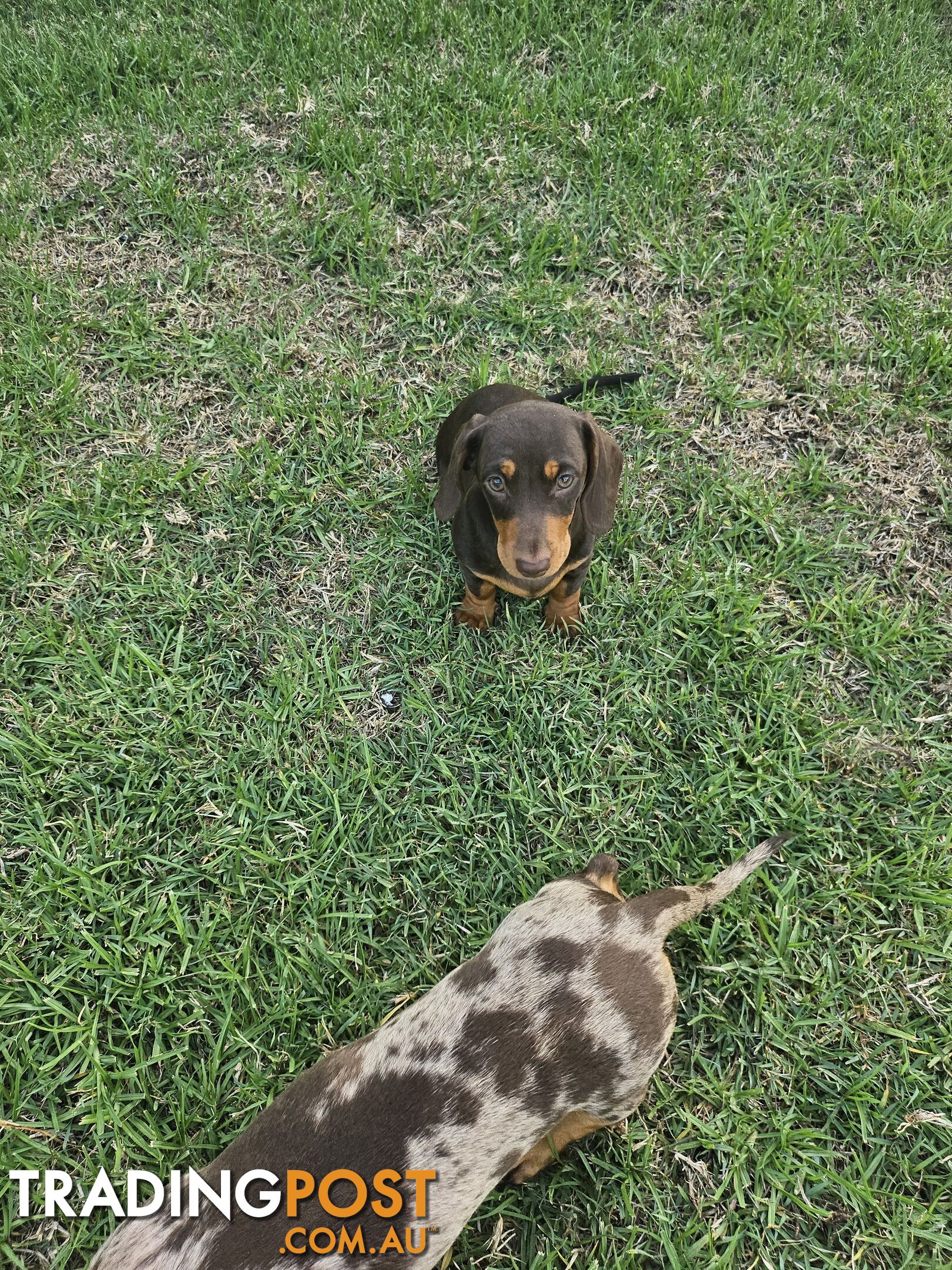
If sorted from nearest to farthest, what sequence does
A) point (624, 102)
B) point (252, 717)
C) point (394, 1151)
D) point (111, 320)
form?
point (394, 1151) < point (252, 717) < point (111, 320) < point (624, 102)

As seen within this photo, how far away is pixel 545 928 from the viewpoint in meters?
2.20

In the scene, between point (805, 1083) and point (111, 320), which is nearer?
point (805, 1083)

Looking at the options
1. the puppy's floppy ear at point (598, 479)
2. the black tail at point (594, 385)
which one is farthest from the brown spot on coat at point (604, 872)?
the black tail at point (594, 385)

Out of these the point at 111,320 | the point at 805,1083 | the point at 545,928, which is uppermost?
the point at 111,320

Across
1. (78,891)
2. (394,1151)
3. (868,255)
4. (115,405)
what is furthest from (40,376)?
(868,255)

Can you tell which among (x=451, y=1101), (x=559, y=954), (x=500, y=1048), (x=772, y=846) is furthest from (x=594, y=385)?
(x=451, y=1101)

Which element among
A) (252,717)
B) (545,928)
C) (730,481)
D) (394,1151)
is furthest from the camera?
(730,481)

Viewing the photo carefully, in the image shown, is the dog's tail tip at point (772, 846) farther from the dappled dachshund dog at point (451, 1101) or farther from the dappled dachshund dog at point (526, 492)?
the dappled dachshund dog at point (526, 492)

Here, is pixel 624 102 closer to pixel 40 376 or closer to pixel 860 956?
pixel 40 376

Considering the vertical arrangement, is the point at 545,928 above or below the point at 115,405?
below

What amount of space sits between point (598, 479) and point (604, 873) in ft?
4.49

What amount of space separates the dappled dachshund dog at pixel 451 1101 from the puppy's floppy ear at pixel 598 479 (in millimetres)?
1297

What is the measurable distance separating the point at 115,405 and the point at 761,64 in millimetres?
4275

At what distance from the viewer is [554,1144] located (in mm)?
2303
